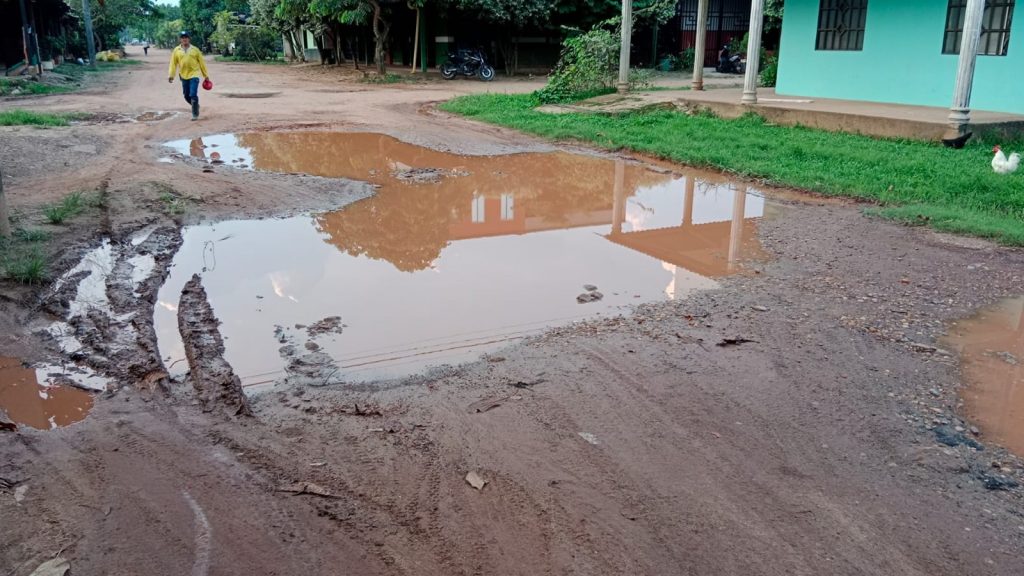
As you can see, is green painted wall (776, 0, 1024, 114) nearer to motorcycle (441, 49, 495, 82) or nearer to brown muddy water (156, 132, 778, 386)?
brown muddy water (156, 132, 778, 386)

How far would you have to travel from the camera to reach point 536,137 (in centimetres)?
1312

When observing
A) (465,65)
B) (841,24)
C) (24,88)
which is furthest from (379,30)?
(841,24)

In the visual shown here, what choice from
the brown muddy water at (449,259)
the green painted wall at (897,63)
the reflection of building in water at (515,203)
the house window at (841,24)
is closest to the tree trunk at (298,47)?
the green painted wall at (897,63)

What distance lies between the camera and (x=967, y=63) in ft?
35.1

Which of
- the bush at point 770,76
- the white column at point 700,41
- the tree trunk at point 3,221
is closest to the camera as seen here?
the tree trunk at point 3,221

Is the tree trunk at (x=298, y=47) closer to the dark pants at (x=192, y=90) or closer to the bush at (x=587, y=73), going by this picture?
the bush at (x=587, y=73)

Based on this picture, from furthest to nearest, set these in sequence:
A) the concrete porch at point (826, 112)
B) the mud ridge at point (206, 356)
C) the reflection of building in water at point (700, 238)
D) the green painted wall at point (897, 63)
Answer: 1. the green painted wall at point (897, 63)
2. the concrete porch at point (826, 112)
3. the reflection of building in water at point (700, 238)
4. the mud ridge at point (206, 356)

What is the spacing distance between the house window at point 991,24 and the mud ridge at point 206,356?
38.5 ft

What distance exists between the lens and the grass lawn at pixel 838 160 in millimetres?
7691

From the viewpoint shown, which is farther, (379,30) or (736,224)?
(379,30)

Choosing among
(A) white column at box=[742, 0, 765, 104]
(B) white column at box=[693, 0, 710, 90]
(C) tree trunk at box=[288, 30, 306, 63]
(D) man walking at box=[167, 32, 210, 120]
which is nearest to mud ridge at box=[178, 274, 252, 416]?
(D) man walking at box=[167, 32, 210, 120]

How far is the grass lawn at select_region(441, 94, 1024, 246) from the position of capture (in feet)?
25.2

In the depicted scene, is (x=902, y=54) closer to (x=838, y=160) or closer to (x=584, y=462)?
(x=838, y=160)

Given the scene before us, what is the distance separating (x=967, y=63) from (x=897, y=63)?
3803 millimetres
